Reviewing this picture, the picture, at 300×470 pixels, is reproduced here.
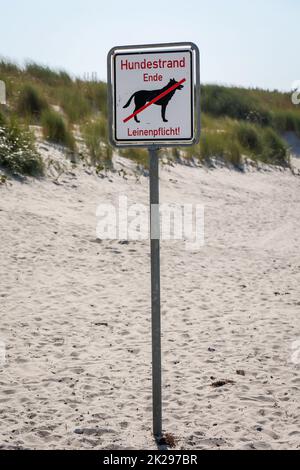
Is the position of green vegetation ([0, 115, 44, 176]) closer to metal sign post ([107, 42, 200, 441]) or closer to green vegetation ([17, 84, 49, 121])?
green vegetation ([17, 84, 49, 121])

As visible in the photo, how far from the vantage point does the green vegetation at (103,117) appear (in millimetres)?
13797

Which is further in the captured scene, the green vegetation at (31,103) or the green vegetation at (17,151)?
the green vegetation at (31,103)

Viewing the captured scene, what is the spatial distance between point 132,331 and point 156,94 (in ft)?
9.86

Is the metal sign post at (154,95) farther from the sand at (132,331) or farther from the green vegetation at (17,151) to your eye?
the green vegetation at (17,151)

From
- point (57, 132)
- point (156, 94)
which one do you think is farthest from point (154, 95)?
point (57, 132)

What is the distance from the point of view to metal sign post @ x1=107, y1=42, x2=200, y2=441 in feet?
11.5

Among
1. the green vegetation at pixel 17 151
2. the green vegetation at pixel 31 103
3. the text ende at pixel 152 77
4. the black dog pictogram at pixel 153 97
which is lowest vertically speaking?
the black dog pictogram at pixel 153 97

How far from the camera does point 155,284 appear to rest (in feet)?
12.3

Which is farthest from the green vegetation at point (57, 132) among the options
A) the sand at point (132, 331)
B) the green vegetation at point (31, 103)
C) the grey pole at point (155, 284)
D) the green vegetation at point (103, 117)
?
the grey pole at point (155, 284)

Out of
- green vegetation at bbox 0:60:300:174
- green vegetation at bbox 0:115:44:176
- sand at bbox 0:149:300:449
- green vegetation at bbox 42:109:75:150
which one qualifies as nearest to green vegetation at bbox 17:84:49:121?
green vegetation at bbox 0:60:300:174

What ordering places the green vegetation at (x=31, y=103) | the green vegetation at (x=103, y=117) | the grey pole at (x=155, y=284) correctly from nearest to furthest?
the grey pole at (x=155, y=284)
the green vegetation at (x=103, y=117)
the green vegetation at (x=31, y=103)

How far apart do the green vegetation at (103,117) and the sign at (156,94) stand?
9.19m

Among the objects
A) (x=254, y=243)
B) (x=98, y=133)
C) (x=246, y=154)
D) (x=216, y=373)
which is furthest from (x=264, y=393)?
(x=246, y=154)
